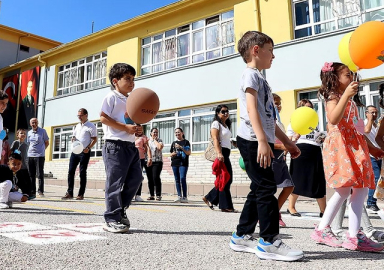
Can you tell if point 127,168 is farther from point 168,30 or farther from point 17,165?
point 168,30

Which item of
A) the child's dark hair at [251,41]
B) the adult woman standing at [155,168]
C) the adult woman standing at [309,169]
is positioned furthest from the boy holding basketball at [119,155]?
the adult woman standing at [155,168]

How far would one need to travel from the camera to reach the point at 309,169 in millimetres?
5523

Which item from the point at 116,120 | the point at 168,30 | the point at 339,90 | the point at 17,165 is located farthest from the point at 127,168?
the point at 168,30

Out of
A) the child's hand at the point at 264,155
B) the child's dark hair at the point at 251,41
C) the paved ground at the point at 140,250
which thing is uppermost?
the child's dark hair at the point at 251,41

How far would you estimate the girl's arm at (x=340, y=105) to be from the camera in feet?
9.28

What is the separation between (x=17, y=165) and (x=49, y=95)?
619 inches

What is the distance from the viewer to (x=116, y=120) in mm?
3807

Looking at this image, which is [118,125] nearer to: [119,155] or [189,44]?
[119,155]

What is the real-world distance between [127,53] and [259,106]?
1491 centimetres

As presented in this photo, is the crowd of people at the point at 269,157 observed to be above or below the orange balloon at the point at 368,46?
below

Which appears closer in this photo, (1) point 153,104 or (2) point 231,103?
(1) point 153,104

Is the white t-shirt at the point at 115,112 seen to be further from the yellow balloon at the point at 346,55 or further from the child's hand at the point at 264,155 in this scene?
the yellow balloon at the point at 346,55

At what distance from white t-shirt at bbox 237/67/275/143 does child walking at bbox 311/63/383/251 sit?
56 centimetres

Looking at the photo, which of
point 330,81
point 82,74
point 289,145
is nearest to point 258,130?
point 289,145
